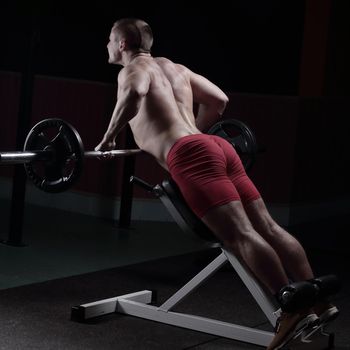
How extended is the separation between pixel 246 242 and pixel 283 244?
0.69ft

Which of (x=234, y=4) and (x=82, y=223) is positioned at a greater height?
(x=234, y=4)

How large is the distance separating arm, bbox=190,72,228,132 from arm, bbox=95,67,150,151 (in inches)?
15.9

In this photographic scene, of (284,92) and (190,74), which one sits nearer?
(190,74)

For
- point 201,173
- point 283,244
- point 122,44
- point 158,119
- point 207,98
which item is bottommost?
point 283,244

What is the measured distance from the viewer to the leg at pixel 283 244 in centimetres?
346

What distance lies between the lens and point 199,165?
3445 mm

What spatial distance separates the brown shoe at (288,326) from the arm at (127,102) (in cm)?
92

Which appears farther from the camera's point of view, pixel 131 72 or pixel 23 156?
pixel 131 72

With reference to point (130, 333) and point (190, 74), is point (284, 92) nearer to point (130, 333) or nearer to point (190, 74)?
point (190, 74)

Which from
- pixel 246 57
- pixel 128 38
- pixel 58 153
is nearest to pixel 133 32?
pixel 128 38

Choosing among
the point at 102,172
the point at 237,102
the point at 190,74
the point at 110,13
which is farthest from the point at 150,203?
the point at 190,74

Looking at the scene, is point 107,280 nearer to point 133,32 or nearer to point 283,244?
point 283,244

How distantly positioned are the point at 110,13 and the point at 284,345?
3.31 m

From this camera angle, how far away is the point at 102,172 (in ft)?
20.0
